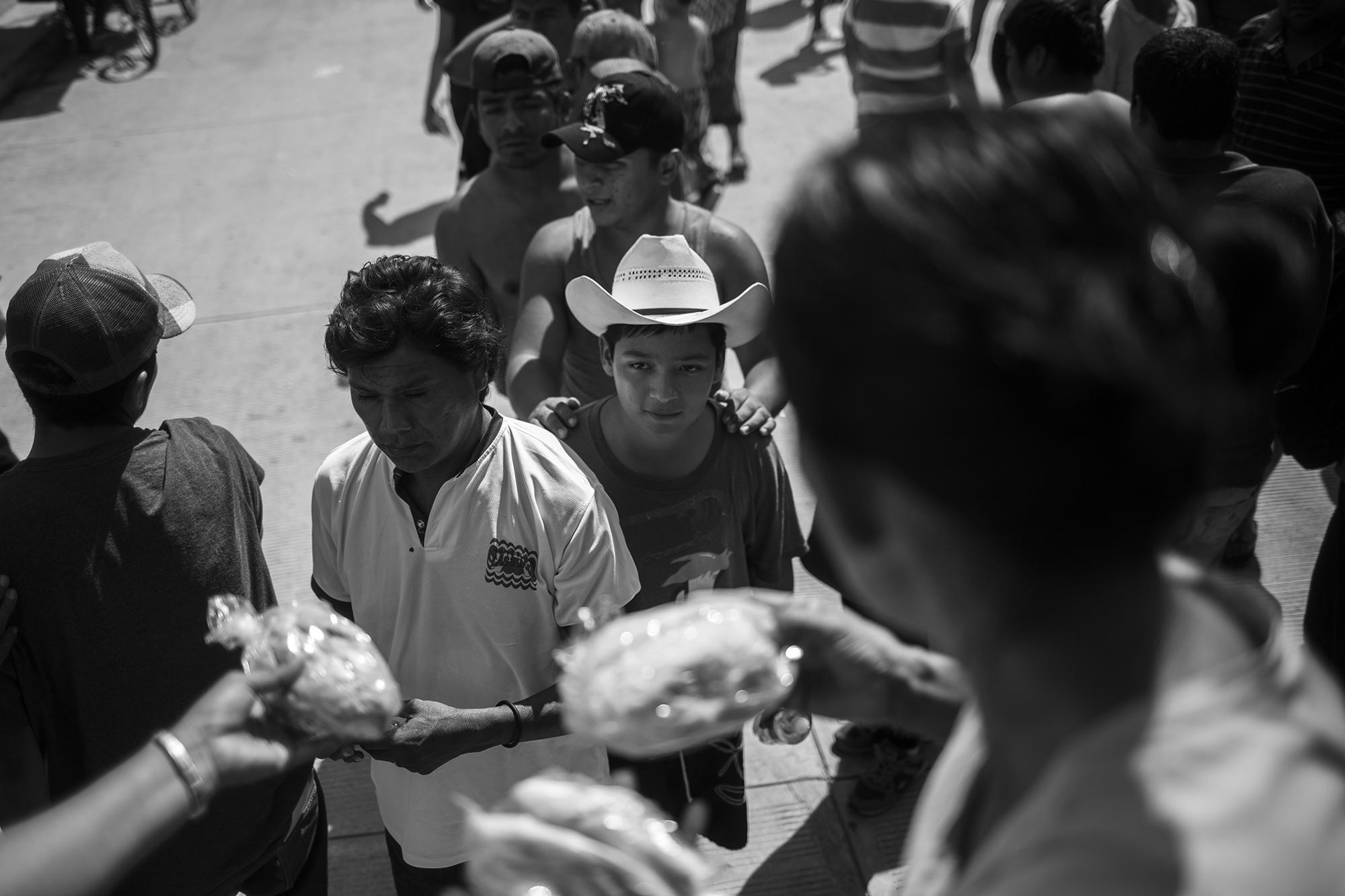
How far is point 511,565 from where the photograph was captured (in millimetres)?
2369

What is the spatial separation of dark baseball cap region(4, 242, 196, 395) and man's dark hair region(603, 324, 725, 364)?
43.3 inches

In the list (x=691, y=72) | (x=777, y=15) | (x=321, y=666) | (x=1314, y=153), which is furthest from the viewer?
(x=777, y=15)

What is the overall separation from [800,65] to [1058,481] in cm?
1043

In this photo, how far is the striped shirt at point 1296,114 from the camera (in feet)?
13.0

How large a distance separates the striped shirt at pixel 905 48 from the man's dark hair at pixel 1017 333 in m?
4.66

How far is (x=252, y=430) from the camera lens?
5.96 meters

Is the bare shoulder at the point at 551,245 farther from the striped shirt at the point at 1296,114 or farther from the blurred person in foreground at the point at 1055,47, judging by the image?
the striped shirt at the point at 1296,114

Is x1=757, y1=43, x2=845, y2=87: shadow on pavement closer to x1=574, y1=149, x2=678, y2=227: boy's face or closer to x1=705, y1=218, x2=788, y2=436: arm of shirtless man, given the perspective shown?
x1=574, y1=149, x2=678, y2=227: boy's face

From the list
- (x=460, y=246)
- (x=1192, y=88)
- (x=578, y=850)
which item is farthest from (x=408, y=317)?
(x=1192, y=88)

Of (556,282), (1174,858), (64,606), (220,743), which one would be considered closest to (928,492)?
(1174,858)

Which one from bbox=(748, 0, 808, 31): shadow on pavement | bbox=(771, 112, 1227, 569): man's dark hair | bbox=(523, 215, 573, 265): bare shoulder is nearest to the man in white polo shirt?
bbox=(523, 215, 573, 265): bare shoulder

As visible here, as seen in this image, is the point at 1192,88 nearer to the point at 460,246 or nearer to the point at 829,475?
the point at 460,246

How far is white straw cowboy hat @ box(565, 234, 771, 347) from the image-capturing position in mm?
2855

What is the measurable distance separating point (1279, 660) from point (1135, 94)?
3024mm
